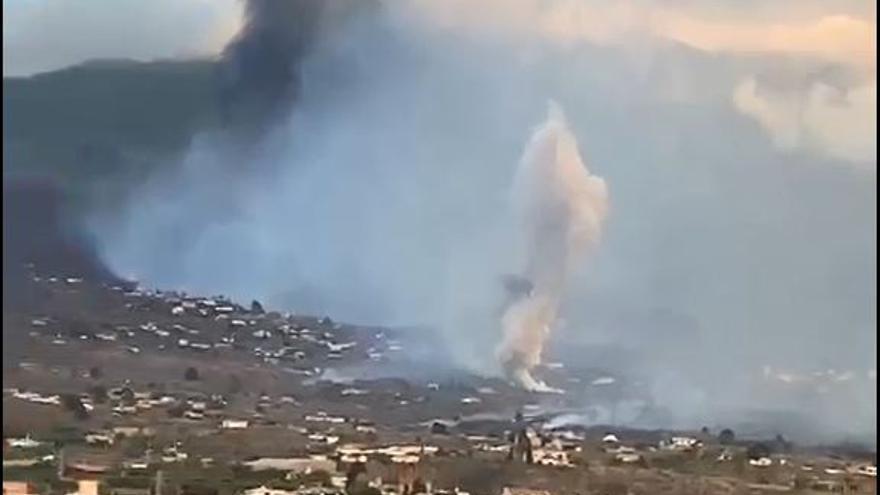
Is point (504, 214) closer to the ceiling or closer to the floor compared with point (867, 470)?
closer to the ceiling

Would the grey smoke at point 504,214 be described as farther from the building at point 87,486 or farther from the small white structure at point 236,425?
the building at point 87,486

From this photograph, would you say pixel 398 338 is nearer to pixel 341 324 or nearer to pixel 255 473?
pixel 341 324

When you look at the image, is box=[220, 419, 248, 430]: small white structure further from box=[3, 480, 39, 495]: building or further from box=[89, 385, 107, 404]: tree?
box=[3, 480, 39, 495]: building

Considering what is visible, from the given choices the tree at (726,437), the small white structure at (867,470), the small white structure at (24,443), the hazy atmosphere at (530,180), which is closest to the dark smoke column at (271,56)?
the hazy atmosphere at (530,180)

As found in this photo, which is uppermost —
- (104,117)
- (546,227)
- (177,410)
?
(104,117)

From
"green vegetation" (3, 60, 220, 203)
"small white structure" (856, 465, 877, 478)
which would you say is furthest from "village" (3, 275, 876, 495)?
"green vegetation" (3, 60, 220, 203)

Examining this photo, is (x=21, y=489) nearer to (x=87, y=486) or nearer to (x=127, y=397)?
(x=87, y=486)

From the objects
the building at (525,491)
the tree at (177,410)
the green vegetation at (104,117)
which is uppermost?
the green vegetation at (104,117)

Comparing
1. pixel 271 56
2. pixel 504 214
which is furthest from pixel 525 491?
pixel 271 56
